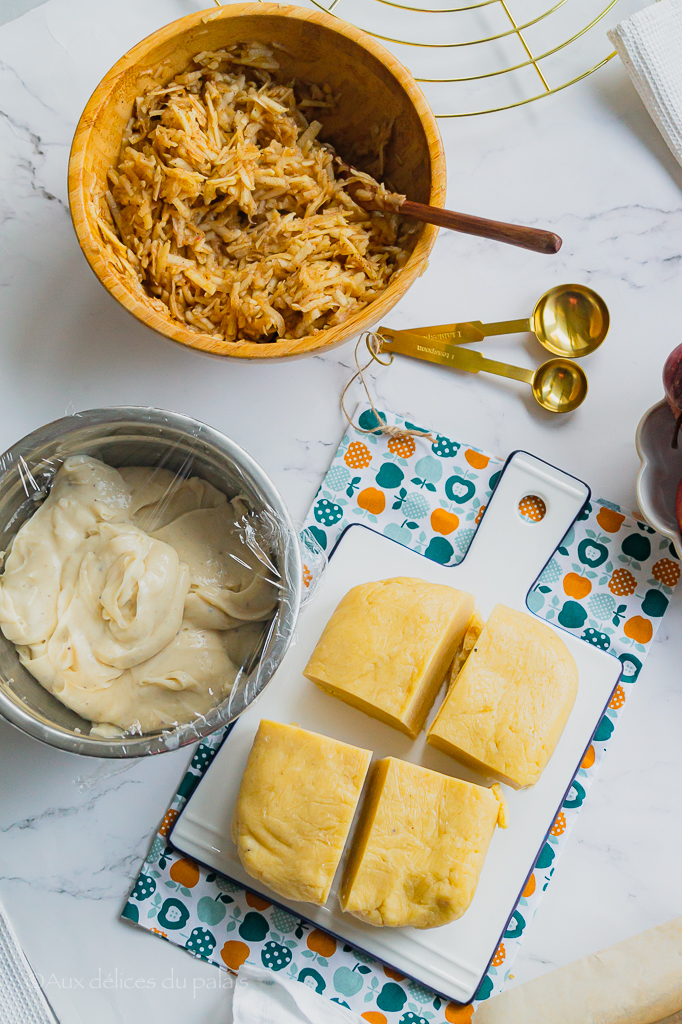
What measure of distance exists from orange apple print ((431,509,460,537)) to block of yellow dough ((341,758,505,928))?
59 cm

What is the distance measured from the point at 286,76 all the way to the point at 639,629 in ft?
5.11

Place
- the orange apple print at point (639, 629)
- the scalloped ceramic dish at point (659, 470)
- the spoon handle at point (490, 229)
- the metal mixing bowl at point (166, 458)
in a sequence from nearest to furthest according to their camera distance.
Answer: the metal mixing bowl at point (166, 458) < the spoon handle at point (490, 229) < the scalloped ceramic dish at point (659, 470) < the orange apple print at point (639, 629)

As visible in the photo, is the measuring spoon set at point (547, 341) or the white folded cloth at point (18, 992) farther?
the measuring spoon set at point (547, 341)

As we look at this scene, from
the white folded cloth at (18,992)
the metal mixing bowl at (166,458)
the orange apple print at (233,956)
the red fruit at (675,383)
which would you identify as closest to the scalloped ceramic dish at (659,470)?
the red fruit at (675,383)

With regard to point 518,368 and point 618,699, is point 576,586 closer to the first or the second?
point 618,699

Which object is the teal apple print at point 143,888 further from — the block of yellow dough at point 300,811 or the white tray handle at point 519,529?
the white tray handle at point 519,529

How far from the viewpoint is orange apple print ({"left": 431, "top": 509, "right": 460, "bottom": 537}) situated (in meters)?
1.87

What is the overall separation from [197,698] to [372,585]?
47 cm

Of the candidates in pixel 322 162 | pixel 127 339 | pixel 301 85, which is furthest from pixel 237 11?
pixel 127 339

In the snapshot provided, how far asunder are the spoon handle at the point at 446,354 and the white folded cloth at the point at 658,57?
0.72 meters

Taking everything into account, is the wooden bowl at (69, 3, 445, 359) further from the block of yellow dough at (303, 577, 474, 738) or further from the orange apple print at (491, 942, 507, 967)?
the orange apple print at (491, 942, 507, 967)

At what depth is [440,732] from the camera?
5.25ft

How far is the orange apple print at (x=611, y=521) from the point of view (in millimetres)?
1868

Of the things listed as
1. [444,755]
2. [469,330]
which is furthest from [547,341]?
[444,755]
